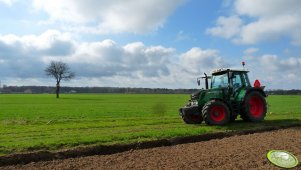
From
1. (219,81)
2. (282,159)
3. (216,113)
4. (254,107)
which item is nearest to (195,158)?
(282,159)

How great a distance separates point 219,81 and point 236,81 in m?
0.74

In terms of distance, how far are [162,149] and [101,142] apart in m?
1.93

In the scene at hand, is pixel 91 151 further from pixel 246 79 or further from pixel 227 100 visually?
pixel 246 79

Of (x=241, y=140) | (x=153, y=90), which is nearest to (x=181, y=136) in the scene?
(x=241, y=140)

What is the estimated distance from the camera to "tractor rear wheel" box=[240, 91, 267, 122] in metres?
17.2

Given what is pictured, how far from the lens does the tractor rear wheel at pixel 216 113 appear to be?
15977mm

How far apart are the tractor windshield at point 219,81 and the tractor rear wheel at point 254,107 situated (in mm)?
1139

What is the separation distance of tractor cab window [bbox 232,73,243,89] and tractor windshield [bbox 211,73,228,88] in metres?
0.33

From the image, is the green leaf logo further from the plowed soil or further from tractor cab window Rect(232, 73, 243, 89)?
tractor cab window Rect(232, 73, 243, 89)

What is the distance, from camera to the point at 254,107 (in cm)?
1786

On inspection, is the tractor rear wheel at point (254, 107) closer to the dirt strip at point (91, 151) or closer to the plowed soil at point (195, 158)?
the dirt strip at point (91, 151)

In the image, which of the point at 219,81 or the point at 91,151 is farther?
the point at 219,81

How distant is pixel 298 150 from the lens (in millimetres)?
10672

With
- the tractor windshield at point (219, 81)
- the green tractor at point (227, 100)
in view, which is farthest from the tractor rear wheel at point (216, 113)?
the tractor windshield at point (219, 81)
